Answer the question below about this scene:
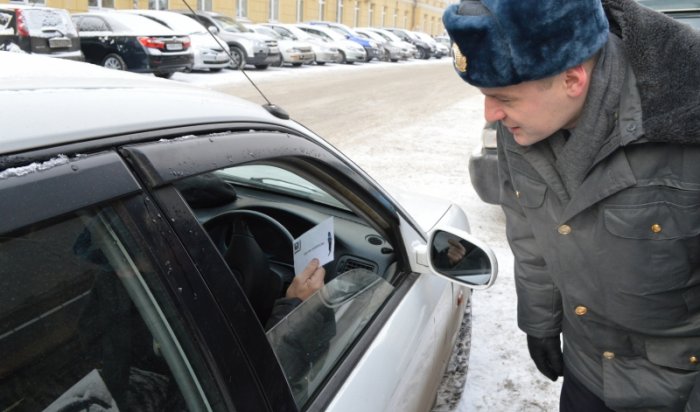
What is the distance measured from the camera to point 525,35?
1271mm

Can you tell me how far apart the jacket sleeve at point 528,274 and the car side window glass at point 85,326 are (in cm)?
110

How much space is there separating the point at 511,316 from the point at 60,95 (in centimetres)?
311

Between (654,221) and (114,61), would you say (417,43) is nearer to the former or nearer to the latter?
(114,61)

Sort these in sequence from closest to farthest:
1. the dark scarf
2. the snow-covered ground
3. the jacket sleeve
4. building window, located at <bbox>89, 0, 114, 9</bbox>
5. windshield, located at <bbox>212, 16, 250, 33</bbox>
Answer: the dark scarf, the jacket sleeve, the snow-covered ground, windshield, located at <bbox>212, 16, 250, 33</bbox>, building window, located at <bbox>89, 0, 114, 9</bbox>

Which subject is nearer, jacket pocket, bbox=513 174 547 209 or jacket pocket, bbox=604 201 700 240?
jacket pocket, bbox=604 201 700 240

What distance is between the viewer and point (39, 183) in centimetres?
82

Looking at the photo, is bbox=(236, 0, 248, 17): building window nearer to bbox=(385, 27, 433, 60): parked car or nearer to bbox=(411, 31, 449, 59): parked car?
bbox=(385, 27, 433, 60): parked car

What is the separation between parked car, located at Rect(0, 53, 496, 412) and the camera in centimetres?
87

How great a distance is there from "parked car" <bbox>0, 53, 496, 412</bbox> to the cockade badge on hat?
0.45 m

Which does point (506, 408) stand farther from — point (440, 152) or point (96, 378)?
point (440, 152)

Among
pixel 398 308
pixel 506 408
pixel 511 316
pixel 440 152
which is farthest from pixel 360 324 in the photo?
pixel 440 152

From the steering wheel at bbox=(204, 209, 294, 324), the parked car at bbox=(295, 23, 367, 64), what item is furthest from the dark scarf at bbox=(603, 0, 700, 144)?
the parked car at bbox=(295, 23, 367, 64)

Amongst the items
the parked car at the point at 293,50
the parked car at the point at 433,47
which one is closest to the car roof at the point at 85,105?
the parked car at the point at 293,50

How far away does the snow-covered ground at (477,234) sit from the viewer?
9.41ft
